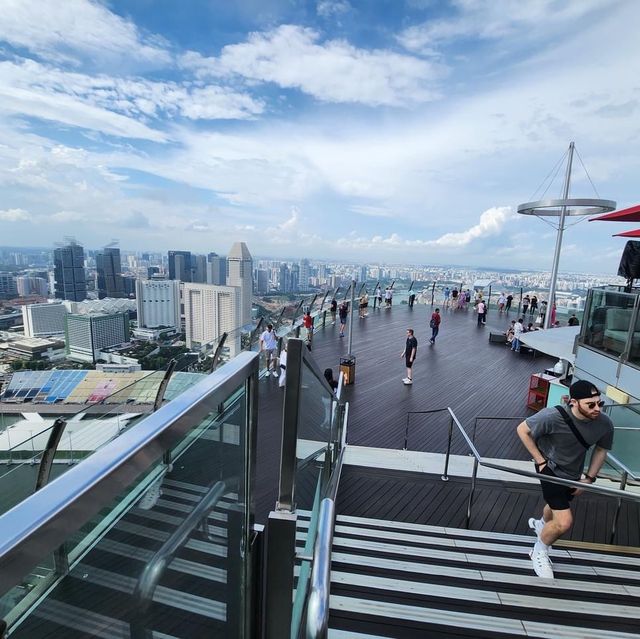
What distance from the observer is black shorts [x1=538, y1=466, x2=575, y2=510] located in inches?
136

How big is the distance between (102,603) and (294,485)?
2.52ft

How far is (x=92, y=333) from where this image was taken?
1480 cm

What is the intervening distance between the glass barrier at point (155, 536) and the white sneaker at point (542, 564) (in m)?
3.40

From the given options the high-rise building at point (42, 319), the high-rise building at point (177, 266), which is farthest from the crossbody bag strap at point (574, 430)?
the high-rise building at point (177, 266)

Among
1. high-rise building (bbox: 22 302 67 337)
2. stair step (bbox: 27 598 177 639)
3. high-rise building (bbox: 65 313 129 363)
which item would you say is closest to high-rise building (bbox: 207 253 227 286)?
high-rise building (bbox: 22 302 67 337)

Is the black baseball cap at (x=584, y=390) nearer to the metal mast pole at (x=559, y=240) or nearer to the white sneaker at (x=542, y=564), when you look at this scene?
the white sneaker at (x=542, y=564)

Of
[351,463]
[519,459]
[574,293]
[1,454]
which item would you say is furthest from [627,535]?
[574,293]

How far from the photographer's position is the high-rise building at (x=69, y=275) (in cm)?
2317

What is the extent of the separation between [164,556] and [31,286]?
24870 mm

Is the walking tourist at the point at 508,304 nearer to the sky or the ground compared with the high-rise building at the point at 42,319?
nearer to the sky

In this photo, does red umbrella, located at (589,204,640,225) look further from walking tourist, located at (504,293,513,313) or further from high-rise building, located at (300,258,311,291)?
high-rise building, located at (300,258,311,291)

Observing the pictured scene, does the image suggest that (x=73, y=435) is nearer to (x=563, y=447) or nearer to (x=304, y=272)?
(x=563, y=447)

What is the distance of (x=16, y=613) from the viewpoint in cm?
45

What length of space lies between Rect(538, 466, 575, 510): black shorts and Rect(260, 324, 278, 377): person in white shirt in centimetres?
618
